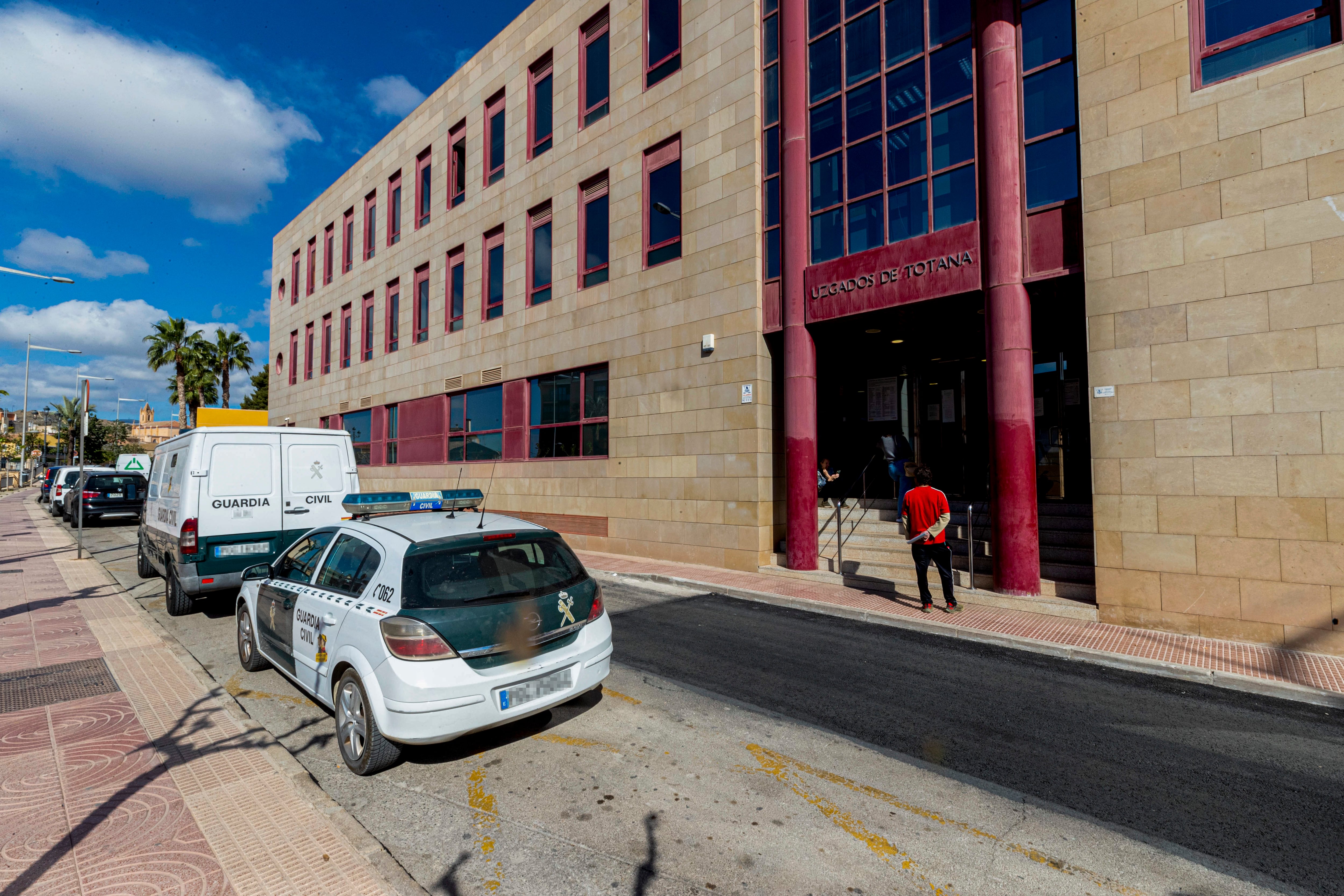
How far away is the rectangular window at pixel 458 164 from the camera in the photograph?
67.1ft

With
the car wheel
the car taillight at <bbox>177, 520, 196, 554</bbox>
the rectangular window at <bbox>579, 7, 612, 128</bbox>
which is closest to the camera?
the car wheel

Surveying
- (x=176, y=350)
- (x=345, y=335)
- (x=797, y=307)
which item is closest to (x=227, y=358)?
(x=176, y=350)

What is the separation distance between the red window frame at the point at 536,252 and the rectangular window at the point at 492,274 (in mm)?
1333

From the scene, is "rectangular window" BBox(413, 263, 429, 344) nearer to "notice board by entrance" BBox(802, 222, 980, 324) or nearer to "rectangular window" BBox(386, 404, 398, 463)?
"rectangular window" BBox(386, 404, 398, 463)

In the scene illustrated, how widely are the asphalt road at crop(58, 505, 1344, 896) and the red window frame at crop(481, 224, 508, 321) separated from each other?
44.7 ft

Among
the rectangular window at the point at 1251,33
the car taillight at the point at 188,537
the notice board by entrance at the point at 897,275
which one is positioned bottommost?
the car taillight at the point at 188,537

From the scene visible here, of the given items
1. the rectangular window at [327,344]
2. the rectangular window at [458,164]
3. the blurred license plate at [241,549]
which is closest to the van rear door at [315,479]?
the blurred license plate at [241,549]

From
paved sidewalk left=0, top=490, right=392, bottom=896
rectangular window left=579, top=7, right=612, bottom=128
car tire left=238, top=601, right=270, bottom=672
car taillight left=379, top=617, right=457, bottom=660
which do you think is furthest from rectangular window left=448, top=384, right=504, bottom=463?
car taillight left=379, top=617, right=457, bottom=660

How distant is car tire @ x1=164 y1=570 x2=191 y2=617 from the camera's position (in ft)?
27.4

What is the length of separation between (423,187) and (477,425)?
9.27 metres

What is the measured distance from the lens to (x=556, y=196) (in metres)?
16.5

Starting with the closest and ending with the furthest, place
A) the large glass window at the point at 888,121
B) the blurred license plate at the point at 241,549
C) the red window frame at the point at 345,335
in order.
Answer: the blurred license plate at the point at 241,549
the large glass window at the point at 888,121
the red window frame at the point at 345,335

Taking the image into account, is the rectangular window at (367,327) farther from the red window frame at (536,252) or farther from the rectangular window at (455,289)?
the red window frame at (536,252)

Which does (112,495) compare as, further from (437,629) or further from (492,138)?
(437,629)
